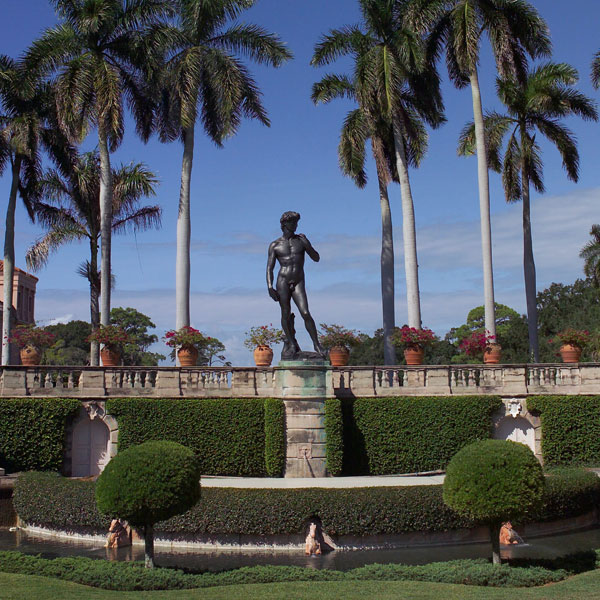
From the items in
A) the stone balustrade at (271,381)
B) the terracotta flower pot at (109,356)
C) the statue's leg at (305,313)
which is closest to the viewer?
the statue's leg at (305,313)

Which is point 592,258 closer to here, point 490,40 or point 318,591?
point 490,40

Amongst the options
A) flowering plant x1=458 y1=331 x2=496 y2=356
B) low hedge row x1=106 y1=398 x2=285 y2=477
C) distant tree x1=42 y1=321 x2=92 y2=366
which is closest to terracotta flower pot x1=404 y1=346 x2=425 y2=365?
flowering plant x1=458 y1=331 x2=496 y2=356

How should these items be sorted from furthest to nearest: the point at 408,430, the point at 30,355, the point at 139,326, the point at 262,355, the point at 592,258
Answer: the point at 139,326 → the point at 592,258 → the point at 30,355 → the point at 262,355 → the point at 408,430

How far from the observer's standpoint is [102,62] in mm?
26734

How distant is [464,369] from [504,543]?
7416mm

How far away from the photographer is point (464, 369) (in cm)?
2302

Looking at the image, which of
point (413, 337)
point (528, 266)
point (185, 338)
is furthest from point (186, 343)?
point (528, 266)

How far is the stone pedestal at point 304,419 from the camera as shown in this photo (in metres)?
20.9

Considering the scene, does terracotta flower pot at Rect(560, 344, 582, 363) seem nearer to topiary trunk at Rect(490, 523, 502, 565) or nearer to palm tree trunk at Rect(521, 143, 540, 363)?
palm tree trunk at Rect(521, 143, 540, 363)

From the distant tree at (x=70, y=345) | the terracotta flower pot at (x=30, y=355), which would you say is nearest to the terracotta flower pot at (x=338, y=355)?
the terracotta flower pot at (x=30, y=355)

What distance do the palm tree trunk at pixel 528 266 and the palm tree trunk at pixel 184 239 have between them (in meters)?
12.6

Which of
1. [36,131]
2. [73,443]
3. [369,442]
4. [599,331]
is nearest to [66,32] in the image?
[36,131]

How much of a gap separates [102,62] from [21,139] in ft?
15.0

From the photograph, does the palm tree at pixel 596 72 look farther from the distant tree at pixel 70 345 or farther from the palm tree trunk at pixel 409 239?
the distant tree at pixel 70 345
